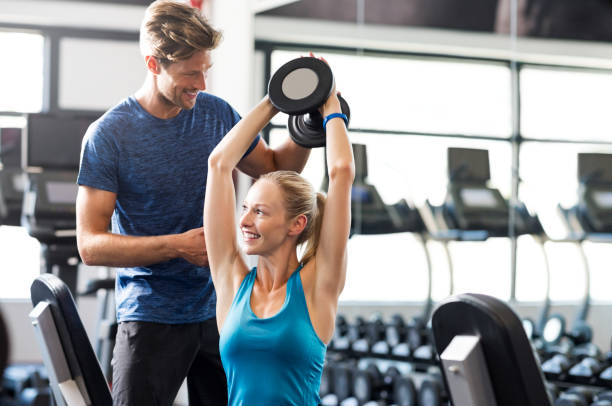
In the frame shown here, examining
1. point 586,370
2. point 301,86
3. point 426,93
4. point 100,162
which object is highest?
point 426,93

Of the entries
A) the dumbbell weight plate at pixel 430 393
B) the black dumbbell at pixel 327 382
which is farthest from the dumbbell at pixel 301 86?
the black dumbbell at pixel 327 382

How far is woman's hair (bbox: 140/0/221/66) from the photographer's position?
5.65 ft

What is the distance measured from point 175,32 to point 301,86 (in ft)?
1.25

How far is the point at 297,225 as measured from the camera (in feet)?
5.18

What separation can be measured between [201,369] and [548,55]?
8.52 feet

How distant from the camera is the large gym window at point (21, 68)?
257 inches

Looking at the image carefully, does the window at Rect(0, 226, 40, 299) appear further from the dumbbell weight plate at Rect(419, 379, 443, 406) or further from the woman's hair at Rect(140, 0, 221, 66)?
the woman's hair at Rect(140, 0, 221, 66)

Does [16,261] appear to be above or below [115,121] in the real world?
below

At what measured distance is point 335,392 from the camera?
4.15 meters

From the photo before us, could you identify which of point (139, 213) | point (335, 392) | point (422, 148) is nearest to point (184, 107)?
point (139, 213)

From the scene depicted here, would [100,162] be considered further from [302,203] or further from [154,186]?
[302,203]

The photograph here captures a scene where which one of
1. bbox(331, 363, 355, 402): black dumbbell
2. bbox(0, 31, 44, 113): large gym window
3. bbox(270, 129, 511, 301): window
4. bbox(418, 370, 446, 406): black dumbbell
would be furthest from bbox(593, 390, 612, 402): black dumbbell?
bbox(0, 31, 44, 113): large gym window

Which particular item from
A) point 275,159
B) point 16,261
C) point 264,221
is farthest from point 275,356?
point 16,261

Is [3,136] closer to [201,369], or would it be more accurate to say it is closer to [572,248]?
[572,248]
